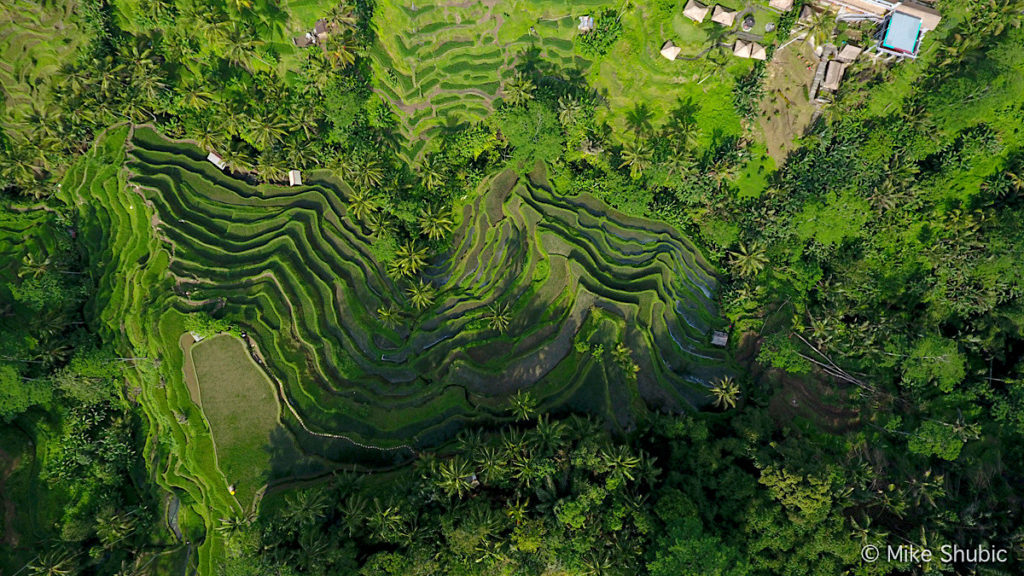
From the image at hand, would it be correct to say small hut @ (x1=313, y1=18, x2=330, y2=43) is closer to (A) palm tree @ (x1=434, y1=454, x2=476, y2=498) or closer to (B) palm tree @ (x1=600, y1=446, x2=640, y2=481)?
(A) palm tree @ (x1=434, y1=454, x2=476, y2=498)

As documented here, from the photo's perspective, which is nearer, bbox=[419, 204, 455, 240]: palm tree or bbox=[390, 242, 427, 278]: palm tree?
bbox=[390, 242, 427, 278]: palm tree

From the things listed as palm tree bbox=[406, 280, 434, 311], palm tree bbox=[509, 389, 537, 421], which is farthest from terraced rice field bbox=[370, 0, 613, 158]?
palm tree bbox=[509, 389, 537, 421]

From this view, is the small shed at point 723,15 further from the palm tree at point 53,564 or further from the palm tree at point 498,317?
the palm tree at point 53,564

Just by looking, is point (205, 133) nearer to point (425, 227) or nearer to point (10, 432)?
point (425, 227)

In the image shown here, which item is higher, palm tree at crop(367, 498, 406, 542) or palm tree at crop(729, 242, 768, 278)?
palm tree at crop(729, 242, 768, 278)

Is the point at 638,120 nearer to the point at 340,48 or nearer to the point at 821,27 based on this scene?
the point at 821,27

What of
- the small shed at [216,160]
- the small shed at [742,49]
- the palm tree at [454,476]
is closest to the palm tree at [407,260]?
the palm tree at [454,476]
